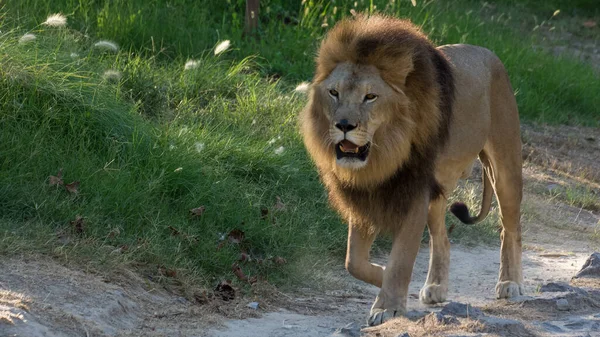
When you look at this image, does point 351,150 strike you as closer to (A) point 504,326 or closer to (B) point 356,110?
(B) point 356,110

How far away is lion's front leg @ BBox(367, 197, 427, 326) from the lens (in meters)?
4.32

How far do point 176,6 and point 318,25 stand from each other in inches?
52.4

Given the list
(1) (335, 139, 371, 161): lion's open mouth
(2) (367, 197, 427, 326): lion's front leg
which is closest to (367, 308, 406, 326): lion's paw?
(2) (367, 197, 427, 326): lion's front leg

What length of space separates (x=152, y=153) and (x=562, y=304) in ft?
7.39

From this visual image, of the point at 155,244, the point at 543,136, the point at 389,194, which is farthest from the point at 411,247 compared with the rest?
the point at 543,136

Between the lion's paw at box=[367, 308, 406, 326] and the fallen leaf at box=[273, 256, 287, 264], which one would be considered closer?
the lion's paw at box=[367, 308, 406, 326]

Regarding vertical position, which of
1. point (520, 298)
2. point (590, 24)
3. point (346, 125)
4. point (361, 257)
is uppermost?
point (346, 125)

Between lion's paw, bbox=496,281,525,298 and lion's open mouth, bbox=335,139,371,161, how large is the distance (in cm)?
143

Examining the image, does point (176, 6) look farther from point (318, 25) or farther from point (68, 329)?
point (68, 329)

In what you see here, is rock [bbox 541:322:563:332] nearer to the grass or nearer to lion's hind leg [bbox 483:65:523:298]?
lion's hind leg [bbox 483:65:523:298]

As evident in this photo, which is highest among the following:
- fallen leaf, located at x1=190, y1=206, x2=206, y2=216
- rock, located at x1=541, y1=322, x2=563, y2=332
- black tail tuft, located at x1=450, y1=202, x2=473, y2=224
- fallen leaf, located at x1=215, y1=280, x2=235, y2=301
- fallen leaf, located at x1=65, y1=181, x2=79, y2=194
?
rock, located at x1=541, y1=322, x2=563, y2=332

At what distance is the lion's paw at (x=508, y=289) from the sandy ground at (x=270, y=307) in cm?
7

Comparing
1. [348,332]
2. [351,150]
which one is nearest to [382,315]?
[348,332]

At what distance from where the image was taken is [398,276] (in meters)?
4.34
